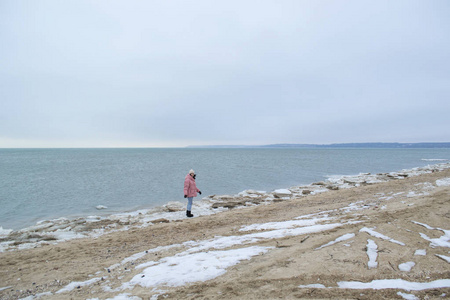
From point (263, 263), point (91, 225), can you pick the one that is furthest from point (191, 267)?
point (91, 225)

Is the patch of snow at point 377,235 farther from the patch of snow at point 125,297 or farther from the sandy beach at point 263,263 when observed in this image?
the patch of snow at point 125,297

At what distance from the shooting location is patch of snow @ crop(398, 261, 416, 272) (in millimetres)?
4611

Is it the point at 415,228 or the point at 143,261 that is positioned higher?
the point at 415,228

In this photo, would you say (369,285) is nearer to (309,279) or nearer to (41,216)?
(309,279)

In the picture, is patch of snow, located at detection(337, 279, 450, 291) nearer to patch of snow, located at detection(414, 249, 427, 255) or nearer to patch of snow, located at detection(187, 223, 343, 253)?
patch of snow, located at detection(414, 249, 427, 255)

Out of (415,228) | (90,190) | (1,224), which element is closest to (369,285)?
(415,228)

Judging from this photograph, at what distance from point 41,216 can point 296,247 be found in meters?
17.0

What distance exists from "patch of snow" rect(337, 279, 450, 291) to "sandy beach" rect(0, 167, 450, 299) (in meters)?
0.02

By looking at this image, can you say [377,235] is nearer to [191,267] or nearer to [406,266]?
[406,266]

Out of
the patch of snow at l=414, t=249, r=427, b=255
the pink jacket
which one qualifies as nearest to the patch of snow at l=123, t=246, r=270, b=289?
the patch of snow at l=414, t=249, r=427, b=255

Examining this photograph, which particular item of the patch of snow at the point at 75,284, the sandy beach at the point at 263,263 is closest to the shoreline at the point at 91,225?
the sandy beach at the point at 263,263

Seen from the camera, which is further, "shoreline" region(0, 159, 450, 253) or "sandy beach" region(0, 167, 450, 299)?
"shoreline" region(0, 159, 450, 253)

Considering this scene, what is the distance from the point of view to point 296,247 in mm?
5922

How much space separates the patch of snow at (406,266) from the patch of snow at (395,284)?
1.46 feet
